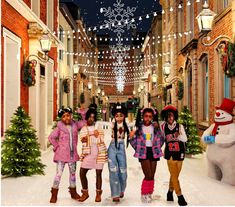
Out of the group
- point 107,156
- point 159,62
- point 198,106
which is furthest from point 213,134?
point 159,62

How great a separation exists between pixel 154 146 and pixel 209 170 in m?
2.64

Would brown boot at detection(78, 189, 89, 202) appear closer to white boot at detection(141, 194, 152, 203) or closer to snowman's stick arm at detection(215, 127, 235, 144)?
white boot at detection(141, 194, 152, 203)

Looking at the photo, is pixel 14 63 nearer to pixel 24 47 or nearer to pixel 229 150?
pixel 24 47

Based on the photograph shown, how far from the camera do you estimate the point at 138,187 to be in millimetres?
7352

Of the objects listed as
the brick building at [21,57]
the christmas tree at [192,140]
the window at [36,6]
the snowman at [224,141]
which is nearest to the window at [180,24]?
the brick building at [21,57]

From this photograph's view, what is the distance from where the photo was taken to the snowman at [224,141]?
7.54m

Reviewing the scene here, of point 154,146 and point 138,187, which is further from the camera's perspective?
point 138,187

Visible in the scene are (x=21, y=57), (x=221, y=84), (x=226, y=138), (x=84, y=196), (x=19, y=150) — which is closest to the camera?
(x=84, y=196)

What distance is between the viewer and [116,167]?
6250 mm

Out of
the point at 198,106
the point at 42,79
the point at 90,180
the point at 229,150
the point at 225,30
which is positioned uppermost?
the point at 225,30

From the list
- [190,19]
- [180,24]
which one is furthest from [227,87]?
[180,24]

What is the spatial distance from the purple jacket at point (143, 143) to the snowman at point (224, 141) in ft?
6.10

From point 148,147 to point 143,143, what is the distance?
10cm

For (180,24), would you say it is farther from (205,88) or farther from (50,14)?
(50,14)
